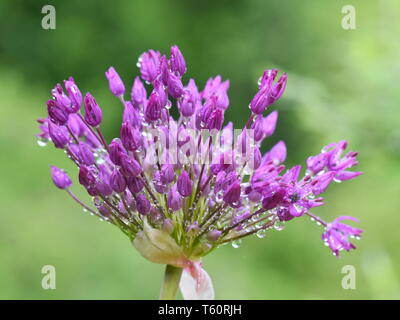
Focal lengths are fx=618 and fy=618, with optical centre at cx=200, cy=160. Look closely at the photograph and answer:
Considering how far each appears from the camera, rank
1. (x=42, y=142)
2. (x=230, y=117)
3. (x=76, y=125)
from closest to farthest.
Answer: (x=76, y=125)
(x=42, y=142)
(x=230, y=117)

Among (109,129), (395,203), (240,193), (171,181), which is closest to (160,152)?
(171,181)

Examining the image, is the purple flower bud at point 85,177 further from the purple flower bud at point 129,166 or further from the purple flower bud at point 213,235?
the purple flower bud at point 213,235

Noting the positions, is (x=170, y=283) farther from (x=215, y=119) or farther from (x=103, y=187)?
(x=215, y=119)

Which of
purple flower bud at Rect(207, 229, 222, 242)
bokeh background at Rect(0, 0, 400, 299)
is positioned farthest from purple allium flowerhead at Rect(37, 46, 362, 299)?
bokeh background at Rect(0, 0, 400, 299)

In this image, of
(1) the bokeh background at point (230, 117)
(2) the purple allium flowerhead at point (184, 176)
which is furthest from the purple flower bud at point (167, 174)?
(1) the bokeh background at point (230, 117)

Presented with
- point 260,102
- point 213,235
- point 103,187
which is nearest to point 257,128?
point 260,102

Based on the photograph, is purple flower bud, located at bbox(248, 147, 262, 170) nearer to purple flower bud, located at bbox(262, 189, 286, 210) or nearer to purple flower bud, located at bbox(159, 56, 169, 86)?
purple flower bud, located at bbox(262, 189, 286, 210)
